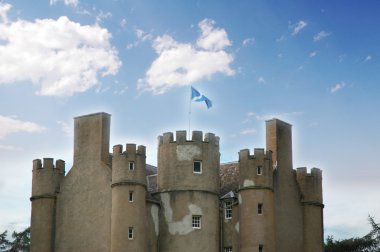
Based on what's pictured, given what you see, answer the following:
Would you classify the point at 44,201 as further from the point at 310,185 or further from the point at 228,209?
the point at 310,185

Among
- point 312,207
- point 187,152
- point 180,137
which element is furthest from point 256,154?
point 312,207

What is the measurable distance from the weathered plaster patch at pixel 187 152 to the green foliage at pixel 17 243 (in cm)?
3679

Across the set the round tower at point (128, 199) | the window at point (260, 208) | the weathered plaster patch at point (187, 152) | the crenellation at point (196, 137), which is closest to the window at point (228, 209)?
the window at point (260, 208)

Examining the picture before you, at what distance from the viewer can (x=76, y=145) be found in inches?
2874

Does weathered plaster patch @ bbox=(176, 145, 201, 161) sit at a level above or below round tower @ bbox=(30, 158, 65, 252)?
above

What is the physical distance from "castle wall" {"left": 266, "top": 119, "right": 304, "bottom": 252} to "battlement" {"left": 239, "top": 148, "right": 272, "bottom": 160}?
2.76m

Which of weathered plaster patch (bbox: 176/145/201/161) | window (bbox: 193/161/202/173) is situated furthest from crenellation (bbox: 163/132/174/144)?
window (bbox: 193/161/202/173)

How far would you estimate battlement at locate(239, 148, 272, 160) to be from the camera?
69.2m

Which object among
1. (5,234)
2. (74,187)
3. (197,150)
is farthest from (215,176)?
(5,234)

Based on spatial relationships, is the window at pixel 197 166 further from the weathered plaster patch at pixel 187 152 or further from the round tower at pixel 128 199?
the round tower at pixel 128 199

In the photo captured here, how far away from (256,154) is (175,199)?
864 cm

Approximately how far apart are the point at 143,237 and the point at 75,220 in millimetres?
8132

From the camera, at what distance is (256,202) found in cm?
6788

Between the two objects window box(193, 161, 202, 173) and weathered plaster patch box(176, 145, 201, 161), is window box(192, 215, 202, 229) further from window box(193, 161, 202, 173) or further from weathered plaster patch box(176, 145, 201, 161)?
weathered plaster patch box(176, 145, 201, 161)
